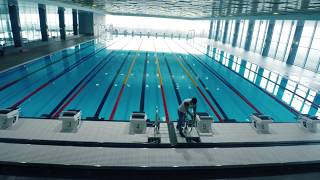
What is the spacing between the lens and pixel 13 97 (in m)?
7.43

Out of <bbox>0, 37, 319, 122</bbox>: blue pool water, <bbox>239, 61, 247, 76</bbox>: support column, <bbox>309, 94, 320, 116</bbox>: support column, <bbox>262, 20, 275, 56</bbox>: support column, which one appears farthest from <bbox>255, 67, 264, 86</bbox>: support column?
<bbox>262, 20, 275, 56</bbox>: support column

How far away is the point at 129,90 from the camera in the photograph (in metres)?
8.96

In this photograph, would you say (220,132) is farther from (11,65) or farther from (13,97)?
(11,65)

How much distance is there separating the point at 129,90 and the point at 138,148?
16.9 ft

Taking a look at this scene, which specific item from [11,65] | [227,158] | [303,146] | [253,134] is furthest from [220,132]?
[11,65]

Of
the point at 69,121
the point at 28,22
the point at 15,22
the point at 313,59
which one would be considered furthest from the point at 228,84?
the point at 28,22

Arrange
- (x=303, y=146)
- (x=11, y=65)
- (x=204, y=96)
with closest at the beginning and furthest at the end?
1. (x=303, y=146)
2. (x=204, y=96)
3. (x=11, y=65)

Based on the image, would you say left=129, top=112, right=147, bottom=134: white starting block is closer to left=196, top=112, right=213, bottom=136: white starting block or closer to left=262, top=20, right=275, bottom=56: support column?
left=196, top=112, right=213, bottom=136: white starting block

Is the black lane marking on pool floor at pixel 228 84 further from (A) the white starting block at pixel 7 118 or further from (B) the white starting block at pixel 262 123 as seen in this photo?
(A) the white starting block at pixel 7 118

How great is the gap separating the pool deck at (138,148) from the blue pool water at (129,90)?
163cm

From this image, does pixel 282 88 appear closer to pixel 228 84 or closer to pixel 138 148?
pixel 228 84

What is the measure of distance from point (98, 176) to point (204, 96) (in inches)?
254

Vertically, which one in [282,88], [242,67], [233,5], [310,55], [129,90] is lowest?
[129,90]

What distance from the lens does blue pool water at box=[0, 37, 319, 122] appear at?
23.3ft
